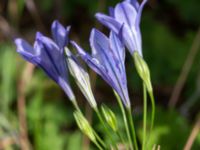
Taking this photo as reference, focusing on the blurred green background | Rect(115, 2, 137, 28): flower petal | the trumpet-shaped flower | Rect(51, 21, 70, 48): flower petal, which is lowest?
the blurred green background

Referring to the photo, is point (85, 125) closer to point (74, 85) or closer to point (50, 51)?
point (50, 51)

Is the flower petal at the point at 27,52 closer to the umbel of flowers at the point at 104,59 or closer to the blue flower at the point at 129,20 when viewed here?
the umbel of flowers at the point at 104,59

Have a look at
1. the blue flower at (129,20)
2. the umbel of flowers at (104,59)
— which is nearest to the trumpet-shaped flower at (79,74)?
the umbel of flowers at (104,59)

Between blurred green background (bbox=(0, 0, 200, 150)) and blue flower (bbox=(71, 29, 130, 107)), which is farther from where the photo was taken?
blurred green background (bbox=(0, 0, 200, 150))

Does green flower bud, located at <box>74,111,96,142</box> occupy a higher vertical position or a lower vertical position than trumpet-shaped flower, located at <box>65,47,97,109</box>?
lower

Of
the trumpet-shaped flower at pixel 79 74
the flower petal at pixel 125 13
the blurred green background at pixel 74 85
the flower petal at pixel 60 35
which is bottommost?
the blurred green background at pixel 74 85

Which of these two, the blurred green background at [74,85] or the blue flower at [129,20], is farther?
the blurred green background at [74,85]

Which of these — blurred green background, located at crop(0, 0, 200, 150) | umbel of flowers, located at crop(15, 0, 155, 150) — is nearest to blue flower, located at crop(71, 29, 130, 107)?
umbel of flowers, located at crop(15, 0, 155, 150)

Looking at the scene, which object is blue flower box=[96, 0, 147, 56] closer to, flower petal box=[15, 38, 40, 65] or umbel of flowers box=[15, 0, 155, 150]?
umbel of flowers box=[15, 0, 155, 150]
